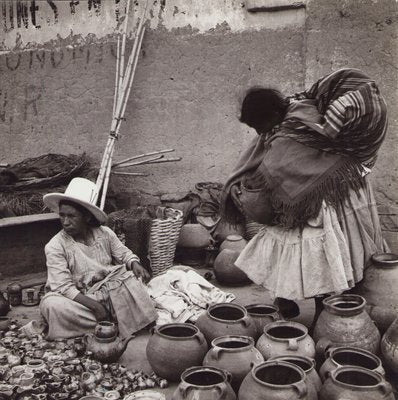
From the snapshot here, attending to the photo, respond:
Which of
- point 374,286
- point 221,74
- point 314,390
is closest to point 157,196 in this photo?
point 221,74

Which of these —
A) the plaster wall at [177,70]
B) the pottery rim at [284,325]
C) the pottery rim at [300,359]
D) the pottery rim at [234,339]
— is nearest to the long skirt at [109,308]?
the pottery rim at [234,339]

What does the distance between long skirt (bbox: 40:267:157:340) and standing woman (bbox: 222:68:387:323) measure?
970 mm

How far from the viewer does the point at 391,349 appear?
3.34 m

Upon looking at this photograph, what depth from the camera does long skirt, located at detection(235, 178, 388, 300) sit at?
3867 mm

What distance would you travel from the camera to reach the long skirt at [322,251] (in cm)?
387

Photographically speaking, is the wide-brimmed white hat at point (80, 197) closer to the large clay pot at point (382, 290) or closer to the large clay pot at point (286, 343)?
the large clay pot at point (286, 343)

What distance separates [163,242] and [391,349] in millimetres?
2781

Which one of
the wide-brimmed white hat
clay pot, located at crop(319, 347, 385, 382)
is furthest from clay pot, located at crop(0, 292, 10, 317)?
clay pot, located at crop(319, 347, 385, 382)

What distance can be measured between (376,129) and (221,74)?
2882mm

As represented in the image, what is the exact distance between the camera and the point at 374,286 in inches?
156

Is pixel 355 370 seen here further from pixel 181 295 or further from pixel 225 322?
pixel 181 295

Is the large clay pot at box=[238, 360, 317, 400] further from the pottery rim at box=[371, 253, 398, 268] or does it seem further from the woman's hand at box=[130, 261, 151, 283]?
the woman's hand at box=[130, 261, 151, 283]

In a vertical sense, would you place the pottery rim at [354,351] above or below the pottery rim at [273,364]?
below

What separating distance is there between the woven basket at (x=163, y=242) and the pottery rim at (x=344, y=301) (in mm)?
2315
